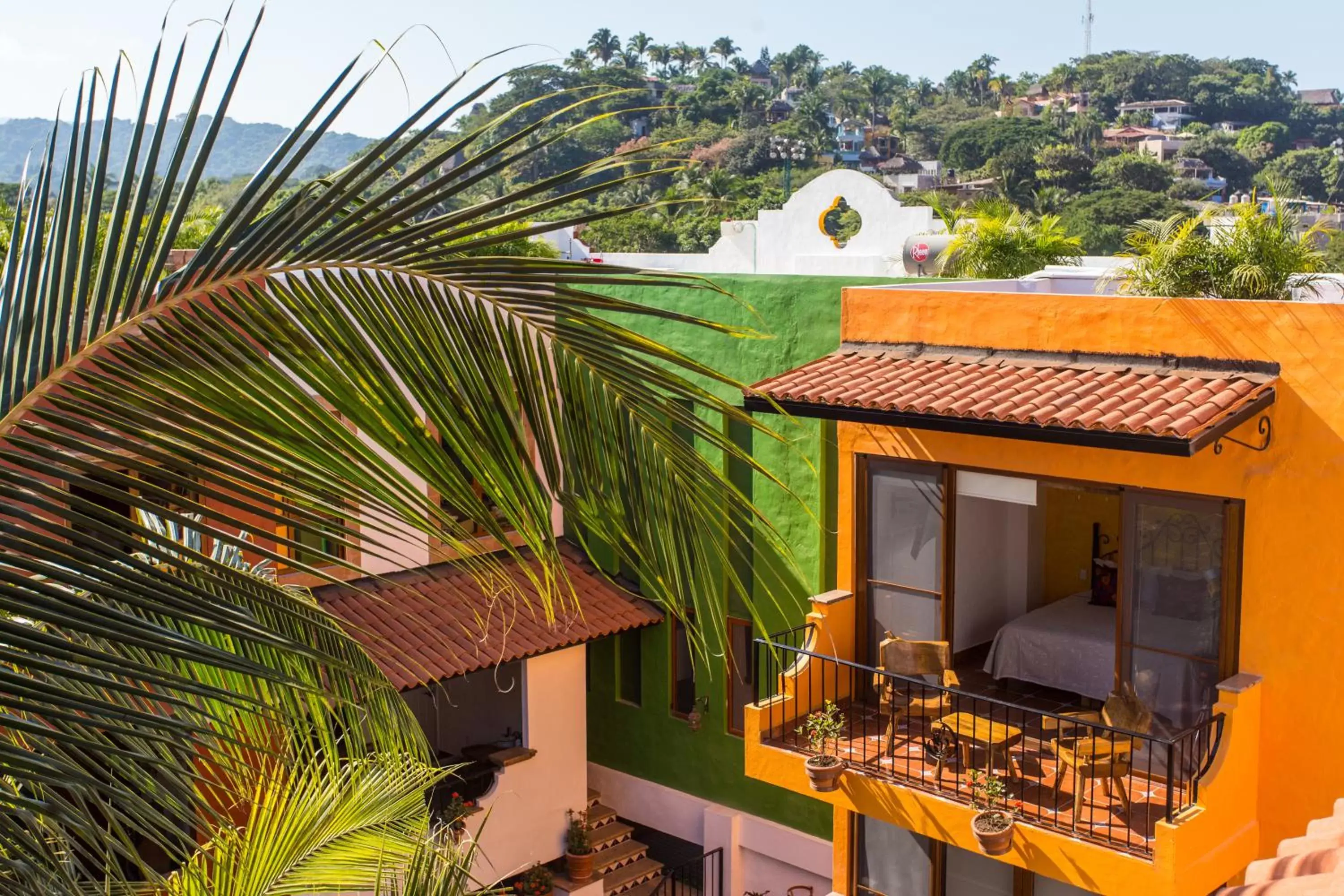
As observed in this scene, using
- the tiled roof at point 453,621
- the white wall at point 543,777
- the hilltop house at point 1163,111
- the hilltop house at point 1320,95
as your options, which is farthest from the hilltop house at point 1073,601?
the hilltop house at point 1320,95

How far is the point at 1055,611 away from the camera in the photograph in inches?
493

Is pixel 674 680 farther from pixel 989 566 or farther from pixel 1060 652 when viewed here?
pixel 1060 652

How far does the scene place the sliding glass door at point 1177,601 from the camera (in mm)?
10117

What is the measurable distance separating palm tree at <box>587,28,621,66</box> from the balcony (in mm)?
125264

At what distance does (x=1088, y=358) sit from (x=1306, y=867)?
15.4 ft

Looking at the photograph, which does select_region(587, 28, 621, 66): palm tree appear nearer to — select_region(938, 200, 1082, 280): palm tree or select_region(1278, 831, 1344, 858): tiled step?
select_region(938, 200, 1082, 280): palm tree

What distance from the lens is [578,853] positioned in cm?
1628

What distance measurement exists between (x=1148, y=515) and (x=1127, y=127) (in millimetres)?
112250

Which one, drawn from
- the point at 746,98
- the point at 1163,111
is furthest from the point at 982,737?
the point at 1163,111

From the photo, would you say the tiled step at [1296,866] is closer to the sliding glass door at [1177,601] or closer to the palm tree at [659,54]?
the sliding glass door at [1177,601]

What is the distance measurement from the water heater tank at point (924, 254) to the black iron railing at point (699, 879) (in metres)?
8.11

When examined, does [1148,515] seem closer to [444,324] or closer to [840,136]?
[444,324]

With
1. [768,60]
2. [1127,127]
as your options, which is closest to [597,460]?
[1127,127]

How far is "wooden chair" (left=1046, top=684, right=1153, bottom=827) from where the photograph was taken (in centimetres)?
990
